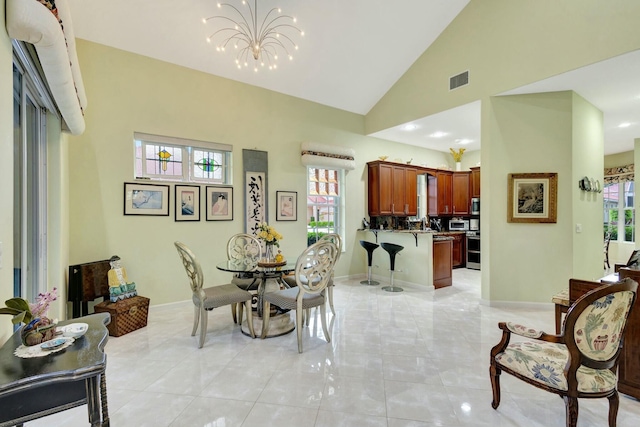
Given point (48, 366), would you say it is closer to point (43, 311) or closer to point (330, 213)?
point (43, 311)

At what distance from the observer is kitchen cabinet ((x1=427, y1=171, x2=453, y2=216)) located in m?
7.70

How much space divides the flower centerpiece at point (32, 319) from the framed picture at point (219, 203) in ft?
11.0

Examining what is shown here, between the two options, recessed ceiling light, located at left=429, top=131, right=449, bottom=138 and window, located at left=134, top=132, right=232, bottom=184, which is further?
recessed ceiling light, located at left=429, top=131, right=449, bottom=138

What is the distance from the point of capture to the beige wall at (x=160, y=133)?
12.8ft

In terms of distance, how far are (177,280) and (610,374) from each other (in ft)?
15.4

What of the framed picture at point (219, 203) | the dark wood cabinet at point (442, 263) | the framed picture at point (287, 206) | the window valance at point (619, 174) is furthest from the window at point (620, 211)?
the framed picture at point (219, 203)

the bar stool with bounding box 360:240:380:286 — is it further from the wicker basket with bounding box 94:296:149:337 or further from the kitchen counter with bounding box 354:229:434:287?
the wicker basket with bounding box 94:296:149:337

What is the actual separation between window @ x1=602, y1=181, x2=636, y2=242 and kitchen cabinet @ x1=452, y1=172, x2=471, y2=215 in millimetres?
3603

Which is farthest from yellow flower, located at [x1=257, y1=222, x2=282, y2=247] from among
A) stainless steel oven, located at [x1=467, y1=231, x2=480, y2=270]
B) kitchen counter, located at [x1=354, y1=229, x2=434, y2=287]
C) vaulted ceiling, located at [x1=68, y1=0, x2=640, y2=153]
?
stainless steel oven, located at [x1=467, y1=231, x2=480, y2=270]

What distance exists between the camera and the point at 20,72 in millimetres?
2049

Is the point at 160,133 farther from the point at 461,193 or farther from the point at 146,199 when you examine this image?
the point at 461,193

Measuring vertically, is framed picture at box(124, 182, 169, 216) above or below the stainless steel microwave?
above

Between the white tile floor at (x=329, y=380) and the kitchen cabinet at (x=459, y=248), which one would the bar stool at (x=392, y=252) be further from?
the kitchen cabinet at (x=459, y=248)

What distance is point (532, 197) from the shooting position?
446cm
